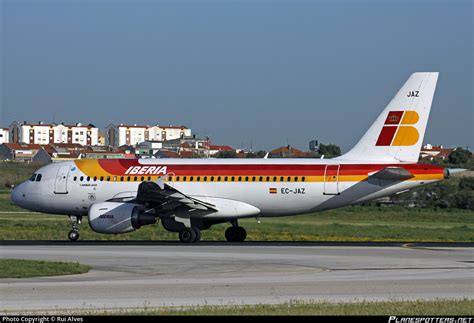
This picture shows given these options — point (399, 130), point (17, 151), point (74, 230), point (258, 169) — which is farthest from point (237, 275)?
point (17, 151)

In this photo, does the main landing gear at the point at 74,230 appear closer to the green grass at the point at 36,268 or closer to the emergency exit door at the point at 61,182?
the emergency exit door at the point at 61,182

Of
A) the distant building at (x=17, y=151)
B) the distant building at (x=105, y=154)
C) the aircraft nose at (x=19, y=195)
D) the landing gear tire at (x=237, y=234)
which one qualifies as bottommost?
the distant building at (x=17, y=151)

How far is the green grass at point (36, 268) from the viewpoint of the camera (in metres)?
24.7

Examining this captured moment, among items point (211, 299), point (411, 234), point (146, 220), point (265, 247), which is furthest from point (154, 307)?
point (411, 234)

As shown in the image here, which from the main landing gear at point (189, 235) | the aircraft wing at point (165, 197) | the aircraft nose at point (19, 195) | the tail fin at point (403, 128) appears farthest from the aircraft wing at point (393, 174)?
the aircraft nose at point (19, 195)

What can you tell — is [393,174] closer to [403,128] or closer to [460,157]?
[403,128]

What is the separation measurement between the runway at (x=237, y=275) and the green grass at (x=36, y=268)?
668 mm

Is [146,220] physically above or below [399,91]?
below

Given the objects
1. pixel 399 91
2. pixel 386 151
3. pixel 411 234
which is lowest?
pixel 411 234

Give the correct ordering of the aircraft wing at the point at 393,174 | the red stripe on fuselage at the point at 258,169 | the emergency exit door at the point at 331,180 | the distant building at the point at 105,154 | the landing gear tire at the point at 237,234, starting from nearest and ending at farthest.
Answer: the aircraft wing at the point at 393,174, the red stripe on fuselage at the point at 258,169, the emergency exit door at the point at 331,180, the landing gear tire at the point at 237,234, the distant building at the point at 105,154

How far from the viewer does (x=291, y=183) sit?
1508 inches

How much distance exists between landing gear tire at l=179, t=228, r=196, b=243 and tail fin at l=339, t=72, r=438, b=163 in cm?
670

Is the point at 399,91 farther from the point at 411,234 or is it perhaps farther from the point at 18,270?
the point at 18,270

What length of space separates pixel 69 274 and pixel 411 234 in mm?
22232
